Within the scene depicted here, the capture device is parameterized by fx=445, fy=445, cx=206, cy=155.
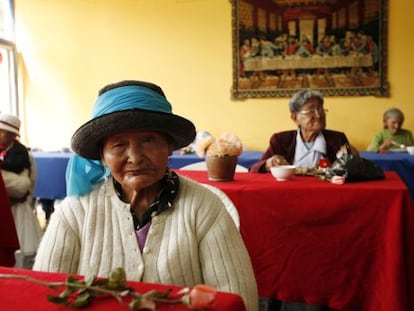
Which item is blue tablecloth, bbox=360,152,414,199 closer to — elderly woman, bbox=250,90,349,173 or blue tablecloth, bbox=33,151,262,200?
elderly woman, bbox=250,90,349,173

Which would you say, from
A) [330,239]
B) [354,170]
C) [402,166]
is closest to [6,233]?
[330,239]

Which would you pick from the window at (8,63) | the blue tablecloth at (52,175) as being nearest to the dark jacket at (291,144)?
the blue tablecloth at (52,175)

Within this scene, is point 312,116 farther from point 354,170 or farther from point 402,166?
point 402,166

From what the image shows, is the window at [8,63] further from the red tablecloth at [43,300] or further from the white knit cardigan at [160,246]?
the red tablecloth at [43,300]

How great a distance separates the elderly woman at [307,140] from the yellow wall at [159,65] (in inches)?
95.4

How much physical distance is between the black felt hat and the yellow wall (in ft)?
14.2

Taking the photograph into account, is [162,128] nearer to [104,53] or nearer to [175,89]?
[175,89]

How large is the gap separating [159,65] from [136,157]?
189 inches

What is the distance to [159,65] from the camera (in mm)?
5727

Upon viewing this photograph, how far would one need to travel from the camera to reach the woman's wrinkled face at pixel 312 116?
2793 mm

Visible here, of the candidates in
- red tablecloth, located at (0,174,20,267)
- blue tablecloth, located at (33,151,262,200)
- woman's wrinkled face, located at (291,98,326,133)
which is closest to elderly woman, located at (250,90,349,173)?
woman's wrinkled face, located at (291,98,326,133)

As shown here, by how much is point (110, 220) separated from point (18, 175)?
224 cm

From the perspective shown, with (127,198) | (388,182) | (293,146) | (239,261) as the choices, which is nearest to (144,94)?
(127,198)

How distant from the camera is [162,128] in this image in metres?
1.10
